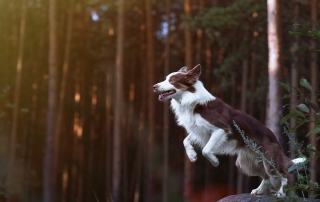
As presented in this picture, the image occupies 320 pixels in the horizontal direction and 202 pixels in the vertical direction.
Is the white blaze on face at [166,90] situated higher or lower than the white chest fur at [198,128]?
higher

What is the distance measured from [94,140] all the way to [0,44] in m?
9.16

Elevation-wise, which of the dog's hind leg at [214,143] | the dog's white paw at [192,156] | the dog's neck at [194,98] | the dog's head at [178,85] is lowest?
the dog's white paw at [192,156]

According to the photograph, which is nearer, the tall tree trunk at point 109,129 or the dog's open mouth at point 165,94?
the dog's open mouth at point 165,94

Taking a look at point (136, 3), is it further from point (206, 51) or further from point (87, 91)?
point (87, 91)

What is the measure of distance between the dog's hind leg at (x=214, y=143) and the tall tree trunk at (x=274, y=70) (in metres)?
5.71

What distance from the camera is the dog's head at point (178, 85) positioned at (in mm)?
7027

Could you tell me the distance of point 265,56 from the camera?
66.6ft

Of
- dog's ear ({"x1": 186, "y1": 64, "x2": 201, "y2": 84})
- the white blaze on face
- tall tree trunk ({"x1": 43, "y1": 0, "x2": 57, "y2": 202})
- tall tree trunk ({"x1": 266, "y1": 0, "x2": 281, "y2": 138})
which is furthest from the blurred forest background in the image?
the white blaze on face

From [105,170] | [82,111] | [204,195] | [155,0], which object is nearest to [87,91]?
[82,111]

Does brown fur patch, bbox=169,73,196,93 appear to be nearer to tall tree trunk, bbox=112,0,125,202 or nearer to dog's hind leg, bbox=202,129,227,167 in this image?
dog's hind leg, bbox=202,129,227,167

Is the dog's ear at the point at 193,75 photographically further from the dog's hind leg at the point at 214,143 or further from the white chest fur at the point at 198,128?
the dog's hind leg at the point at 214,143

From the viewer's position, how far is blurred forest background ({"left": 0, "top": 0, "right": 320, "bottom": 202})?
22.2 metres

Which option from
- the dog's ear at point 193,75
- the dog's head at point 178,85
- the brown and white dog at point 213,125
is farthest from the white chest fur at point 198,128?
the dog's ear at point 193,75

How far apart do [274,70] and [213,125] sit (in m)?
6.09
